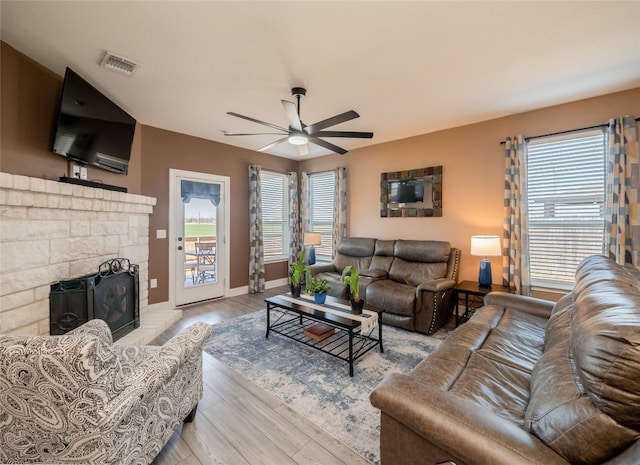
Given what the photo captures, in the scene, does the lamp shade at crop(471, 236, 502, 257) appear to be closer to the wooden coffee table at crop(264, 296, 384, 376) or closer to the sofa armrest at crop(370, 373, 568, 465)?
→ the wooden coffee table at crop(264, 296, 384, 376)

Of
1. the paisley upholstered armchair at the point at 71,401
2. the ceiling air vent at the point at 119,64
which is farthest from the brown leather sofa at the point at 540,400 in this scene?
the ceiling air vent at the point at 119,64

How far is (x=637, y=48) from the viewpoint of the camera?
2.25 meters

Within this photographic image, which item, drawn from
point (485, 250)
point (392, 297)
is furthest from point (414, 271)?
point (485, 250)

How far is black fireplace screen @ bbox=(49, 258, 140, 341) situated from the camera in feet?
7.94

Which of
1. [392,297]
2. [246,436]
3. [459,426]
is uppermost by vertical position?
[459,426]

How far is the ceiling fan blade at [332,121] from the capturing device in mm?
2428

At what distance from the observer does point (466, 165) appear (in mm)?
3969

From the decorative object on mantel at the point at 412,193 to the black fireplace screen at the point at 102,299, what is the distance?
3754 mm

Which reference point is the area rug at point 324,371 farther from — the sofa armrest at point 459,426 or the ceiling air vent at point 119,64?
the ceiling air vent at point 119,64

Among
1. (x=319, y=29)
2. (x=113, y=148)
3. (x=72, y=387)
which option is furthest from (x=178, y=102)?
(x=72, y=387)

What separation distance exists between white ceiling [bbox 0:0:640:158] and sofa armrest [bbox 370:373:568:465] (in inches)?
87.4

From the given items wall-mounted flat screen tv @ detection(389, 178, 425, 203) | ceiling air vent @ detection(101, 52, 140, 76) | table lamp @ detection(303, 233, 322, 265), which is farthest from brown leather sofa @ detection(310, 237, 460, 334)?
ceiling air vent @ detection(101, 52, 140, 76)

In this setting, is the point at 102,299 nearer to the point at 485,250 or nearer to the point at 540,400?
the point at 540,400

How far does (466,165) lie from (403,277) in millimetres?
1827
